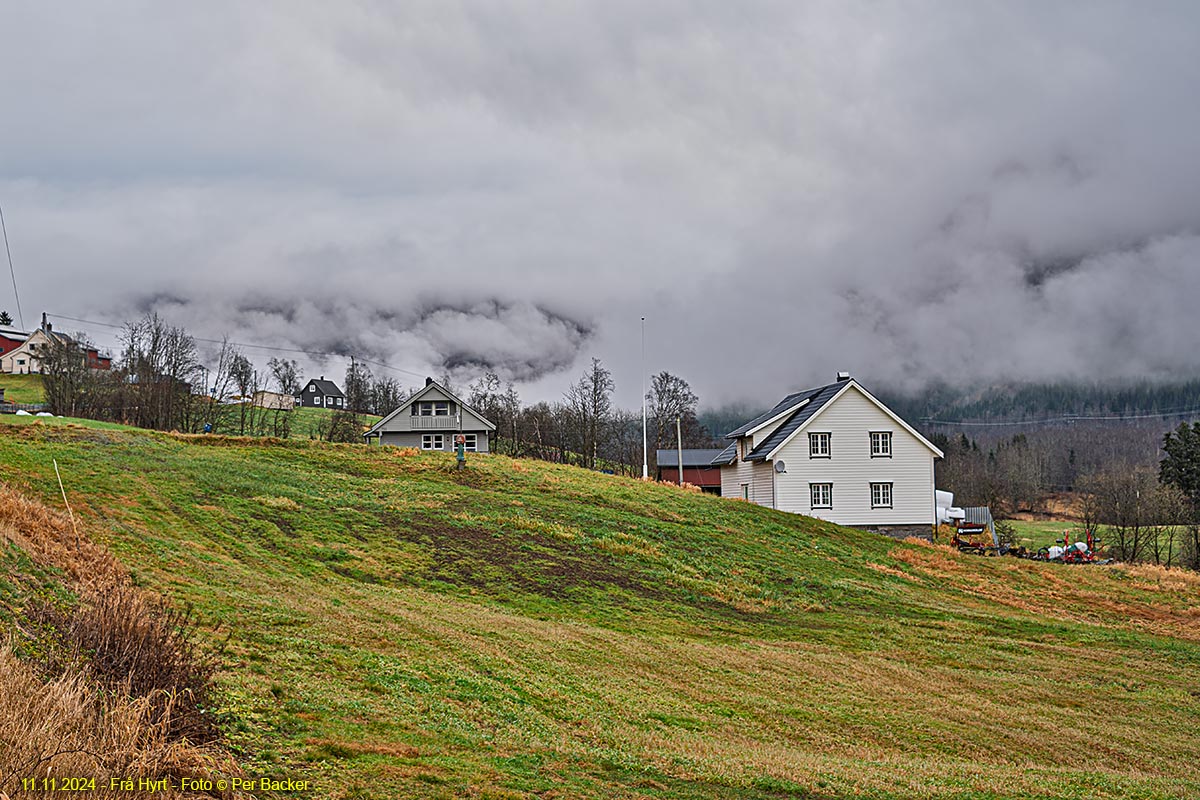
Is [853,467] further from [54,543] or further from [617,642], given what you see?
[54,543]

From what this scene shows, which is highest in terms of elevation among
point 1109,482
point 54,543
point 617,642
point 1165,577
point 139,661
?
point 54,543

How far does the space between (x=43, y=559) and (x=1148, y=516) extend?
2762 inches

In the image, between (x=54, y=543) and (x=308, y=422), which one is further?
(x=308, y=422)

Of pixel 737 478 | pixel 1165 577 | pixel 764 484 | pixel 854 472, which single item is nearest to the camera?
pixel 1165 577

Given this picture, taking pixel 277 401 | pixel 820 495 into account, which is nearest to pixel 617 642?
pixel 820 495

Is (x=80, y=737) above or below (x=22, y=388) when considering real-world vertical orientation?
below

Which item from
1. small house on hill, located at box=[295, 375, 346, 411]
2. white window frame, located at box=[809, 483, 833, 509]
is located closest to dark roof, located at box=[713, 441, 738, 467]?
white window frame, located at box=[809, 483, 833, 509]

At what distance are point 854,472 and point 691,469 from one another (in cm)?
3737

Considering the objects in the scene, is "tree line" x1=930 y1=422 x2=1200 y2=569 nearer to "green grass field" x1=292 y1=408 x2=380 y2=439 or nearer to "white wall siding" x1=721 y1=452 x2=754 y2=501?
"white wall siding" x1=721 y1=452 x2=754 y2=501

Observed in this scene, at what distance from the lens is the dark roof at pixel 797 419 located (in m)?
48.5

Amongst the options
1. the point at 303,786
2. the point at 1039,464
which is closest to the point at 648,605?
the point at 303,786

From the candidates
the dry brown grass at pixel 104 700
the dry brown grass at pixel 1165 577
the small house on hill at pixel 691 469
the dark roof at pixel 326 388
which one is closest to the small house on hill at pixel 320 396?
the dark roof at pixel 326 388

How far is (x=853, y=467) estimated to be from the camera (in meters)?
48.7

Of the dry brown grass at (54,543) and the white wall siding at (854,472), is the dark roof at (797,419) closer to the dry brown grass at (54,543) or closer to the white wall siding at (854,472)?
the white wall siding at (854,472)
